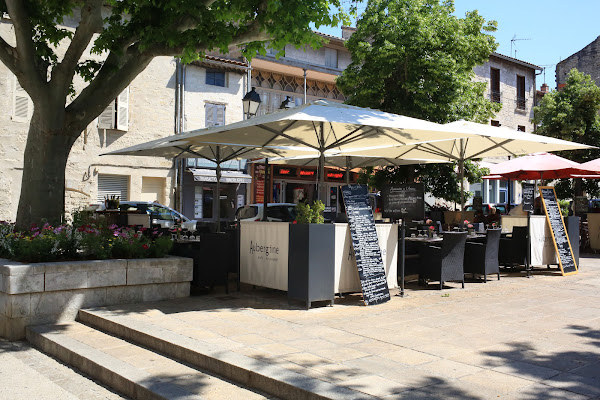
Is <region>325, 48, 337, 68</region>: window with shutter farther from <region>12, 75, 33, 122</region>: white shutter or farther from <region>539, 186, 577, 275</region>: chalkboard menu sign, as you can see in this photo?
<region>539, 186, 577, 275</region>: chalkboard menu sign

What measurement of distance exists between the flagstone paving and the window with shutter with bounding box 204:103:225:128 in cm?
1659

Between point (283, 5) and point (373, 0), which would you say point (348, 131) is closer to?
point (283, 5)

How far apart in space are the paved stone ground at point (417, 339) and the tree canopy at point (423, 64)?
10.4m

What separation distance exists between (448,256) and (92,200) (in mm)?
16129

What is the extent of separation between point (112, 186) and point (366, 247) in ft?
53.7

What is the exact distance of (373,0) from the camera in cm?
1936

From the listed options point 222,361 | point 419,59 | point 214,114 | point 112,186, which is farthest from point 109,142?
point 222,361

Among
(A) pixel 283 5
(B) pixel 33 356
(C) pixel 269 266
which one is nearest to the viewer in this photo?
(B) pixel 33 356

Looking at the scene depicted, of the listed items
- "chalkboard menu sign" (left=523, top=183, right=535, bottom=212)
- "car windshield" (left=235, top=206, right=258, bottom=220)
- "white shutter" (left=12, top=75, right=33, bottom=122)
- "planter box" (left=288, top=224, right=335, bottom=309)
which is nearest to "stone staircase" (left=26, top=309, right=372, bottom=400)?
"planter box" (left=288, top=224, right=335, bottom=309)

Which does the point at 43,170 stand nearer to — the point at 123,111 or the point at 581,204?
the point at 123,111

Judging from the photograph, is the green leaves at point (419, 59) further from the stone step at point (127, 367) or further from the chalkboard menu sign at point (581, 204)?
the stone step at point (127, 367)

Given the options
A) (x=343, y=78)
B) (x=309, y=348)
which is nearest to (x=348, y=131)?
(x=309, y=348)

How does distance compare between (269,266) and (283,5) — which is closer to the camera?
(269,266)

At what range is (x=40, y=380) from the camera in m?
5.29
